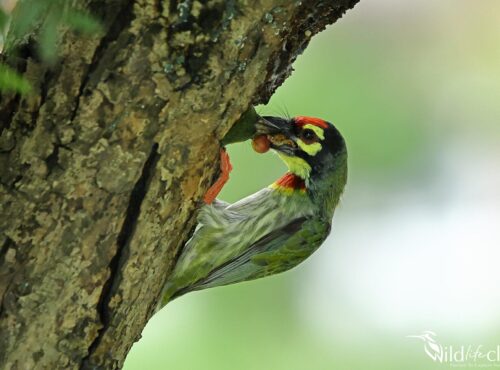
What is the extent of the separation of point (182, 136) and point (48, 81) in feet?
1.31

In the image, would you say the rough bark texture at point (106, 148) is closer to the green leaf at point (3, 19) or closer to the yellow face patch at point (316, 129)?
the green leaf at point (3, 19)

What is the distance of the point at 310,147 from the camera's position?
431cm

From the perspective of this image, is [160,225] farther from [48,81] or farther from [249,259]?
[249,259]

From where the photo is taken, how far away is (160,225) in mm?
2902

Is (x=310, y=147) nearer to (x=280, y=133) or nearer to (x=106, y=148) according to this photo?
(x=280, y=133)

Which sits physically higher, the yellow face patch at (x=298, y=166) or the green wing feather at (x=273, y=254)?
the yellow face patch at (x=298, y=166)

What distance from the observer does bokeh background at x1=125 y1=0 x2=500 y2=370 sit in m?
7.44

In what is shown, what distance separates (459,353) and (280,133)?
343cm

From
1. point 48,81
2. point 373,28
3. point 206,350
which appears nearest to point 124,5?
point 48,81

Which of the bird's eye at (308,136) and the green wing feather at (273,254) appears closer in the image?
the green wing feather at (273,254)

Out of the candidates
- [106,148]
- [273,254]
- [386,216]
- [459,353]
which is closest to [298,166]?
[273,254]

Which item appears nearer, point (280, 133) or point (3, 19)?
point (3, 19)

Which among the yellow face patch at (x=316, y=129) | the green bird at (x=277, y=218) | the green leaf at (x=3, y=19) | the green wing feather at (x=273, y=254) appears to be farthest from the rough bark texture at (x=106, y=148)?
the yellow face patch at (x=316, y=129)

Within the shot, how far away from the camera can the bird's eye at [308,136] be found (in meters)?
4.28
